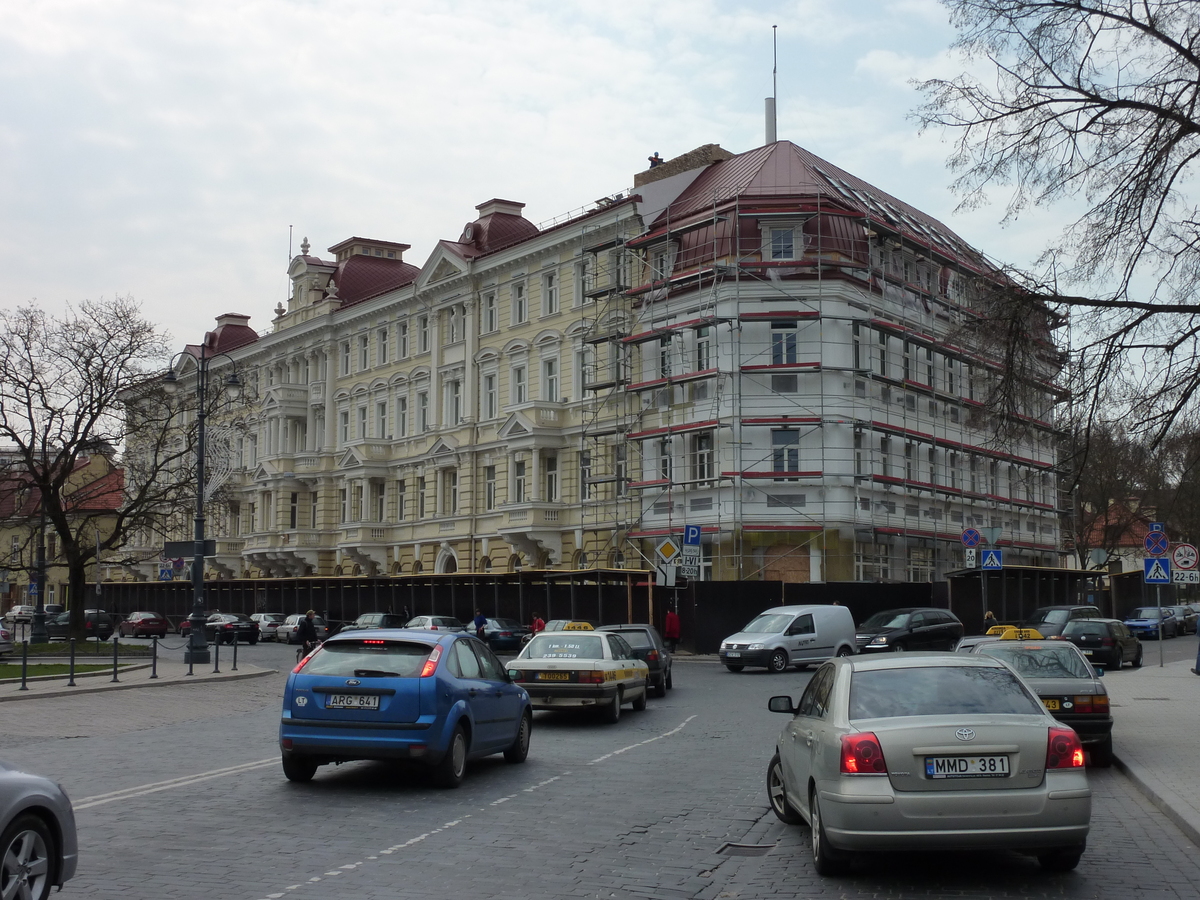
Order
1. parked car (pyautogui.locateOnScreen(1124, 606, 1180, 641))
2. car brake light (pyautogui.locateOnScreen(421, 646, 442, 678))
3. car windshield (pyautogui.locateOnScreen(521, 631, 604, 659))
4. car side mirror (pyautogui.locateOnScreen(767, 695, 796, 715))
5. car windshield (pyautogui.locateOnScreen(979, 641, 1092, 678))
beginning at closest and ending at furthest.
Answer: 1. car side mirror (pyautogui.locateOnScreen(767, 695, 796, 715))
2. car brake light (pyautogui.locateOnScreen(421, 646, 442, 678))
3. car windshield (pyautogui.locateOnScreen(979, 641, 1092, 678))
4. car windshield (pyautogui.locateOnScreen(521, 631, 604, 659))
5. parked car (pyautogui.locateOnScreen(1124, 606, 1180, 641))

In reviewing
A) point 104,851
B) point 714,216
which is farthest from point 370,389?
point 104,851

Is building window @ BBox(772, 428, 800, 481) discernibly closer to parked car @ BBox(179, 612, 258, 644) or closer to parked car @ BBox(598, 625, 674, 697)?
parked car @ BBox(598, 625, 674, 697)

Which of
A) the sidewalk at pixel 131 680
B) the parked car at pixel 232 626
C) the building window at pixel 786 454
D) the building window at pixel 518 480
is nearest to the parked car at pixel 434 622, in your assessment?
the sidewalk at pixel 131 680

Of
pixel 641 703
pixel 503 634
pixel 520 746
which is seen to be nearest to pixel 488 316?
pixel 503 634

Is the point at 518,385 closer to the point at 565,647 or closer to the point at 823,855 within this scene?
the point at 565,647

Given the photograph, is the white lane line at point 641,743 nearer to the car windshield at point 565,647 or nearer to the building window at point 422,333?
the car windshield at point 565,647

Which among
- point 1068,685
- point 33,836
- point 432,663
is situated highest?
point 432,663

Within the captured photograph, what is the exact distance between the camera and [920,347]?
169 ft

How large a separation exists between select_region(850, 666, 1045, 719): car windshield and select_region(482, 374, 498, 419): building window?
5003 centimetres

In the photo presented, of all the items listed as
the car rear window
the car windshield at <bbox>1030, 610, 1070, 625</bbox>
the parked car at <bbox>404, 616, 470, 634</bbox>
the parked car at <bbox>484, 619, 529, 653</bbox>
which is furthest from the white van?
the car rear window

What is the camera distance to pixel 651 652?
26.8m

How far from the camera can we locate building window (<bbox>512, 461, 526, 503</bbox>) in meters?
55.2

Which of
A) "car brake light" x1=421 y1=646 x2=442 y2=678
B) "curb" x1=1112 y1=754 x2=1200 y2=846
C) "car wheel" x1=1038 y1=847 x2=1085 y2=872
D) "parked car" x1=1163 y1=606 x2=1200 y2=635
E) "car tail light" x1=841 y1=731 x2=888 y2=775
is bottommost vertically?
"parked car" x1=1163 y1=606 x2=1200 y2=635

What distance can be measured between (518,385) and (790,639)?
26061 millimetres
